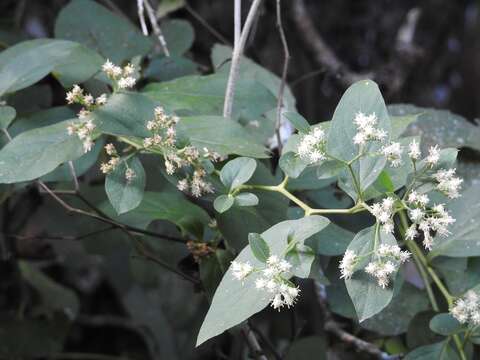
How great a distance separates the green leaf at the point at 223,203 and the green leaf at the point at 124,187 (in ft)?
0.29

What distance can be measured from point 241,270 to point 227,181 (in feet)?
0.45

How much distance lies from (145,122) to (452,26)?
1.85m

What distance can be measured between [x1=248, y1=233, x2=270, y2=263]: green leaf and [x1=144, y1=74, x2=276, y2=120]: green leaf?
1.09 ft

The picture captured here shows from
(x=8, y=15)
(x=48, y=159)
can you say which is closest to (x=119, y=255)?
(x=8, y=15)

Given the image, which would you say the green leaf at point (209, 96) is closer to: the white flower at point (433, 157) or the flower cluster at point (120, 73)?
the flower cluster at point (120, 73)

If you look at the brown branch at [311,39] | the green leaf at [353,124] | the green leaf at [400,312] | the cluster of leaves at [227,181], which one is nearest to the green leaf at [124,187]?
the cluster of leaves at [227,181]

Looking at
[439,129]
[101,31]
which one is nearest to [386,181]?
[439,129]

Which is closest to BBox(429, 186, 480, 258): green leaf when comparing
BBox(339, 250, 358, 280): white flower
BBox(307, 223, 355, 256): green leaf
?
BBox(307, 223, 355, 256): green leaf

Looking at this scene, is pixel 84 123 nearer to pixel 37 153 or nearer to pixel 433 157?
pixel 37 153

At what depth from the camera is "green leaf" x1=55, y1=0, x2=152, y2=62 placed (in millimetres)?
1138

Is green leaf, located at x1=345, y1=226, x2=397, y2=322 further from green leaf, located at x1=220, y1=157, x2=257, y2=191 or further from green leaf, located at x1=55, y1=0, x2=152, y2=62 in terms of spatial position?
green leaf, located at x1=55, y1=0, x2=152, y2=62

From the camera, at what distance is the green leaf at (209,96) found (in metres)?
0.95

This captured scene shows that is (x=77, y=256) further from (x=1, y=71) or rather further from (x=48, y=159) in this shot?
(x=48, y=159)

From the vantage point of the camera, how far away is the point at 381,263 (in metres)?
0.65
